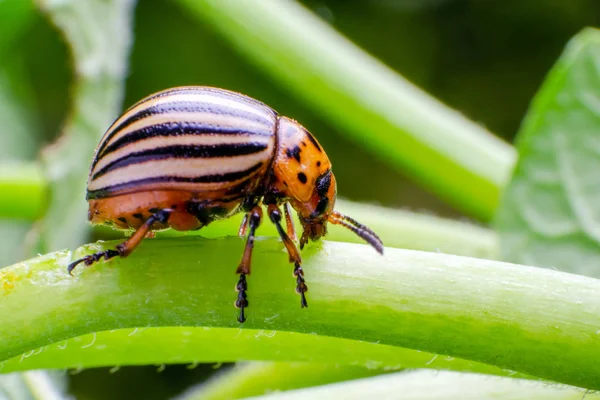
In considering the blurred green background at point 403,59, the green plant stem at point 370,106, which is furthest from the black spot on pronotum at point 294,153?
the blurred green background at point 403,59

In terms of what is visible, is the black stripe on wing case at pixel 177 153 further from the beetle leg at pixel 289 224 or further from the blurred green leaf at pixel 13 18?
the blurred green leaf at pixel 13 18

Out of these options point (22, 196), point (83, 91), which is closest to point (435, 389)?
point (22, 196)

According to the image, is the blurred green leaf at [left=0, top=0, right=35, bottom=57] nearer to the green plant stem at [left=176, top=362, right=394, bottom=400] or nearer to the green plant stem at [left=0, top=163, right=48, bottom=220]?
the green plant stem at [left=0, top=163, right=48, bottom=220]

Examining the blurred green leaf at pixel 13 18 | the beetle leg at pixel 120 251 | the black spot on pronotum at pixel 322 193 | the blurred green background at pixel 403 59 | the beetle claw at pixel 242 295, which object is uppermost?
the blurred green background at pixel 403 59

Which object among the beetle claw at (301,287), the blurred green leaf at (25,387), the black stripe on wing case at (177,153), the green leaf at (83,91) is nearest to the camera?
the beetle claw at (301,287)

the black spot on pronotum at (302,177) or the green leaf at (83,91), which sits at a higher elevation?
the green leaf at (83,91)

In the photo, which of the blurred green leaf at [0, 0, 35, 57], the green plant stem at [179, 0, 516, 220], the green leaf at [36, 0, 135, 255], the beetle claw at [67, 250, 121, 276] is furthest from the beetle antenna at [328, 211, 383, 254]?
the blurred green leaf at [0, 0, 35, 57]
